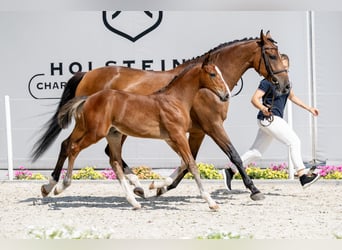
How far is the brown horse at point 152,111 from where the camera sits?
5.84m

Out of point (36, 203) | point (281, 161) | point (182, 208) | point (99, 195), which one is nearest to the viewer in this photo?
point (182, 208)

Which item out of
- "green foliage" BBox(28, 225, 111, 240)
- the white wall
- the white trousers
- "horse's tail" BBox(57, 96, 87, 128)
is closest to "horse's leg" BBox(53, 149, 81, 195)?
"horse's tail" BBox(57, 96, 87, 128)

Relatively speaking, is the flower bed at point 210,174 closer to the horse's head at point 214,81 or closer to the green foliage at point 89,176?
the green foliage at point 89,176

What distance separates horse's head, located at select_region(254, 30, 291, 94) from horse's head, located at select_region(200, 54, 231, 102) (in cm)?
81

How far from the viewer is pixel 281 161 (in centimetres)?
1019

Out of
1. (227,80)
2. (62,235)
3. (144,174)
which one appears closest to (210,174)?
(144,174)

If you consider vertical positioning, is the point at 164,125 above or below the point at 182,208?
above

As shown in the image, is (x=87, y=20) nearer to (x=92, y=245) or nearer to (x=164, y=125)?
(x=164, y=125)

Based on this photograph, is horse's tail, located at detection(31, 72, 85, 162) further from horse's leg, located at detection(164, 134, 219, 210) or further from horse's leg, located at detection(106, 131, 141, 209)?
horse's leg, located at detection(164, 134, 219, 210)

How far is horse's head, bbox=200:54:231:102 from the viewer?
225 inches

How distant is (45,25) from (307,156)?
459 cm

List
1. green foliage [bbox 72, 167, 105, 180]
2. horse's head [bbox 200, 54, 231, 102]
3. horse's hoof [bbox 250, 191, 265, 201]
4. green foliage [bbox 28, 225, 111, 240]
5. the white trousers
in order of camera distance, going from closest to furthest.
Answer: green foliage [bbox 28, 225, 111, 240] < horse's head [bbox 200, 54, 231, 102] < horse's hoof [bbox 250, 191, 265, 201] < the white trousers < green foliage [bbox 72, 167, 105, 180]

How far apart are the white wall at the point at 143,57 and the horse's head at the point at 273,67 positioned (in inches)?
145

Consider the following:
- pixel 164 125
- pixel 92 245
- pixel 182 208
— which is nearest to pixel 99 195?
pixel 182 208
